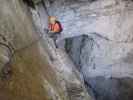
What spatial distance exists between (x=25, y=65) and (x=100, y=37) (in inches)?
144

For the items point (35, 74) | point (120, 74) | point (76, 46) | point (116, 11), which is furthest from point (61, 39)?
point (35, 74)

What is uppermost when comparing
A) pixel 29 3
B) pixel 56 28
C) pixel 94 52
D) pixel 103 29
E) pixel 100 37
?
pixel 29 3

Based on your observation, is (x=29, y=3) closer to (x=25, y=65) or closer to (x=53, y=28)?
(x=53, y=28)

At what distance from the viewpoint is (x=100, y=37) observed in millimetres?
6785

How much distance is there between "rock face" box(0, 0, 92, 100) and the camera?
3.14 m

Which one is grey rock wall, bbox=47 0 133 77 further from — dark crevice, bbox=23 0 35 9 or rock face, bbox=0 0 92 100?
rock face, bbox=0 0 92 100

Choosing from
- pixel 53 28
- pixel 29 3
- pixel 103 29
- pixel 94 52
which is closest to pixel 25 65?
pixel 29 3

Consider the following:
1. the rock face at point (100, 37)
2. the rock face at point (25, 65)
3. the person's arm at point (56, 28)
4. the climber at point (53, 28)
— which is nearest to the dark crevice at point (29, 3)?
the rock face at point (25, 65)

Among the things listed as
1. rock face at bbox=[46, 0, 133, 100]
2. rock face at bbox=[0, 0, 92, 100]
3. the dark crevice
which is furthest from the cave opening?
rock face at bbox=[0, 0, 92, 100]

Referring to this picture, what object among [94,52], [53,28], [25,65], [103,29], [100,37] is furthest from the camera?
[94,52]

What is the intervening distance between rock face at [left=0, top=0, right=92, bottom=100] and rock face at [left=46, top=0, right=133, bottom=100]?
2.02 m

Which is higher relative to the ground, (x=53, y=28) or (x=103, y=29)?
(x=53, y=28)

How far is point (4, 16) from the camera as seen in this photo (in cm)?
350

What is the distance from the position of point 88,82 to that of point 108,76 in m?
0.63
